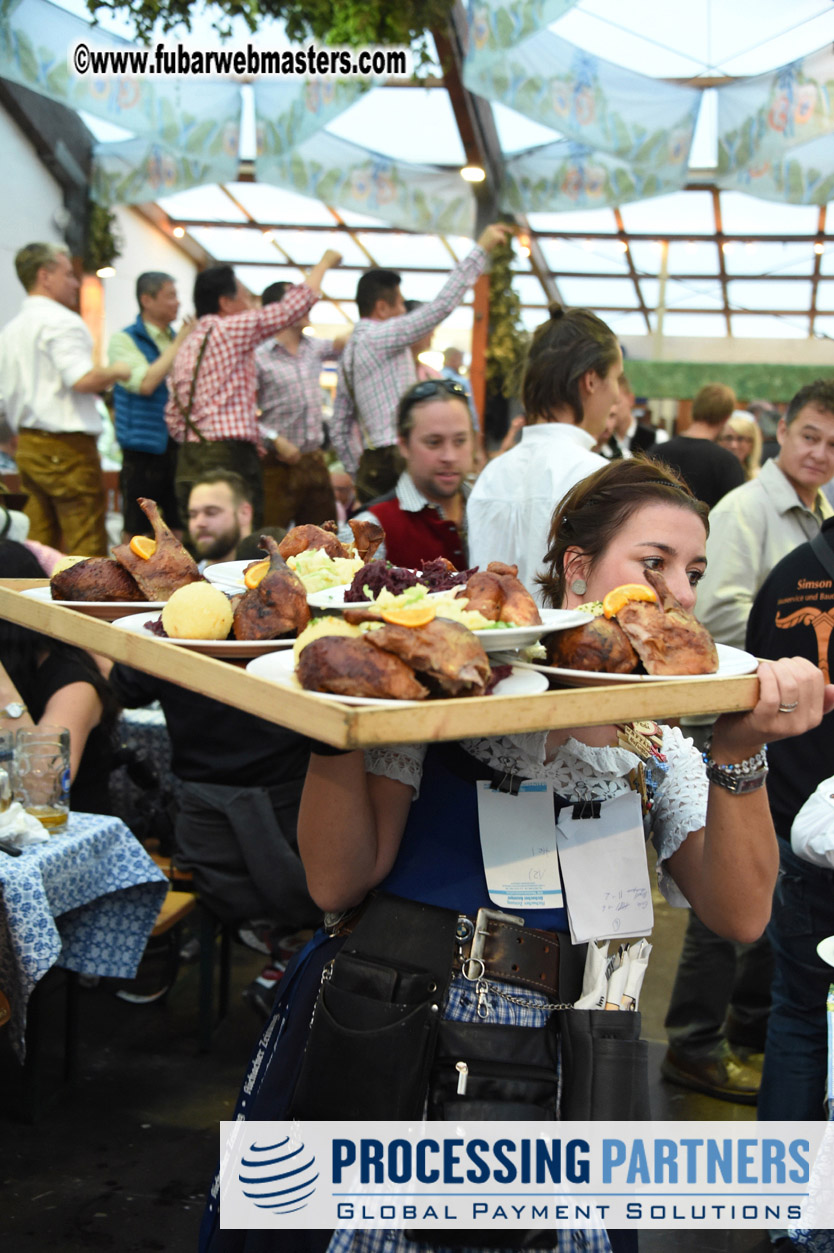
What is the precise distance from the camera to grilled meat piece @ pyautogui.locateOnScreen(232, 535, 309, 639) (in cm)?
127

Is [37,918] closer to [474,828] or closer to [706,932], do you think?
[474,828]

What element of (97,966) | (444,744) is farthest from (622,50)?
(444,744)

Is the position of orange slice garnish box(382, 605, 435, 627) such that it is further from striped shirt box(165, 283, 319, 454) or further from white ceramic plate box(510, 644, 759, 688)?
striped shirt box(165, 283, 319, 454)

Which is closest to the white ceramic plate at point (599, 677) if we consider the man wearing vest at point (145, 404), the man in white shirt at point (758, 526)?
the man in white shirt at point (758, 526)

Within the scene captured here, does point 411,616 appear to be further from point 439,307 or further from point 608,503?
point 439,307

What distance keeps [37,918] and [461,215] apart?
842 centimetres

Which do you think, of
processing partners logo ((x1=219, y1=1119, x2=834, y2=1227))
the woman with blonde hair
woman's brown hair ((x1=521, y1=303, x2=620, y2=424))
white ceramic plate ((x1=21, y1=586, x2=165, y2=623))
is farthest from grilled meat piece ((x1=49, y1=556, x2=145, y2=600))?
the woman with blonde hair

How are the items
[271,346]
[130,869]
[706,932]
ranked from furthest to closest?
[271,346]
[706,932]
[130,869]

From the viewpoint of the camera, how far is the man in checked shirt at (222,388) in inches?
218

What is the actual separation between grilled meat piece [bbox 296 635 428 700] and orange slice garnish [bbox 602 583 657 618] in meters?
0.33

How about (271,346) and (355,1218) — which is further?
(271,346)

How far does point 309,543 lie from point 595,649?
56 cm

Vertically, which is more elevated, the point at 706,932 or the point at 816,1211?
the point at 816,1211

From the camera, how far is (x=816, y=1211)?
1964mm
